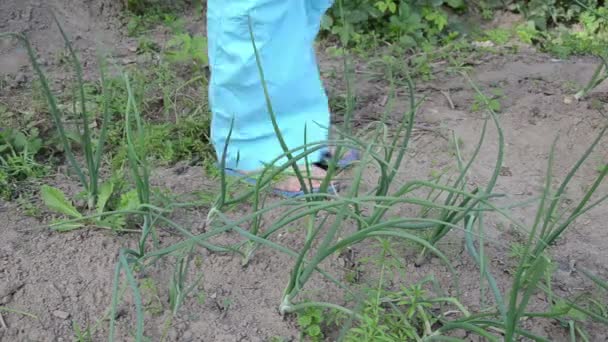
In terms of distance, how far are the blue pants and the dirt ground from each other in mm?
180

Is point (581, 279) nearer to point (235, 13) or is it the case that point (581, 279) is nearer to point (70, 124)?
point (235, 13)

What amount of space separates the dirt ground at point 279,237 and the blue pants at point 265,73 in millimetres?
180

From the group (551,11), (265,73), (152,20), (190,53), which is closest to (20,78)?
(190,53)

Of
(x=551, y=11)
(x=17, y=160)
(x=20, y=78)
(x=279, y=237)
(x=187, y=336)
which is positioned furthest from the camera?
(x=551, y=11)

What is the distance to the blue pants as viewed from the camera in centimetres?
171

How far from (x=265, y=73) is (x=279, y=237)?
0.45 m

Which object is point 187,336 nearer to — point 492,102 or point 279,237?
point 279,237

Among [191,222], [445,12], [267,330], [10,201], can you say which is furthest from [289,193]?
[445,12]

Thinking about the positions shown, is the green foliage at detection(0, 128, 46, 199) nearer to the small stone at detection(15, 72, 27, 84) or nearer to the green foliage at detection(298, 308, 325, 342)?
the small stone at detection(15, 72, 27, 84)

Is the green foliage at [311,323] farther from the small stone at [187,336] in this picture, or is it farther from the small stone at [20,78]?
the small stone at [20,78]

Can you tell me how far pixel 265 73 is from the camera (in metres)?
1.80

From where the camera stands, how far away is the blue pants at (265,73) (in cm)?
171

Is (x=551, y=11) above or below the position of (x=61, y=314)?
above

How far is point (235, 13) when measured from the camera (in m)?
1.66
